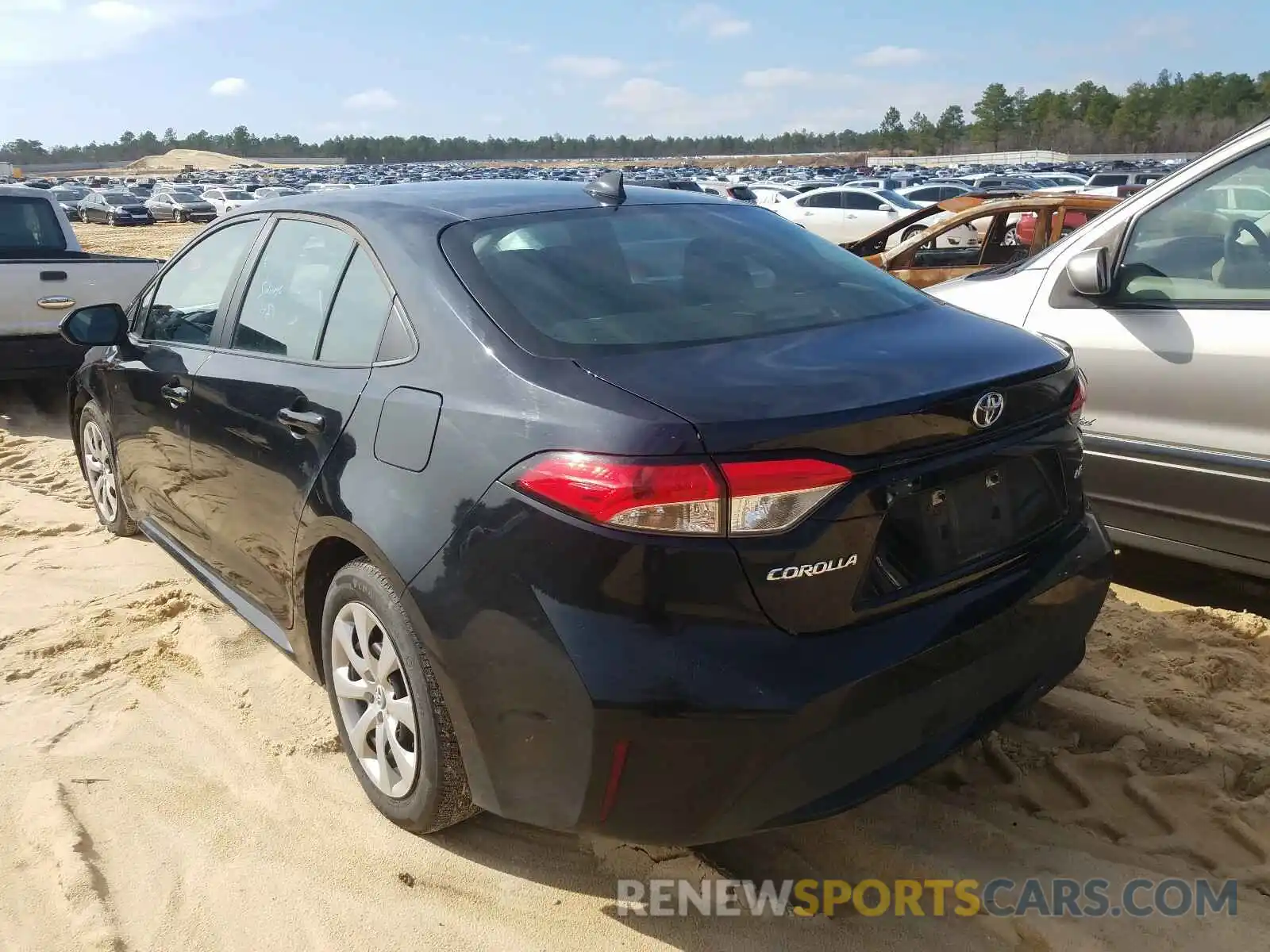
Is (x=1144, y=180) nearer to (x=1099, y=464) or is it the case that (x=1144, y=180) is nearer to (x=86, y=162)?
(x=1099, y=464)

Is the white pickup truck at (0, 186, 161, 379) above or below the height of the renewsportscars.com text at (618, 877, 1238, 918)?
above

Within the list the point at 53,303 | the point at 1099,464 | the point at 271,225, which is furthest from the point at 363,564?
the point at 53,303

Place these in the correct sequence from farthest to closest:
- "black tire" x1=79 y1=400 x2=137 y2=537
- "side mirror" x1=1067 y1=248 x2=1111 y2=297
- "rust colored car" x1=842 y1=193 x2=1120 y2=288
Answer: "rust colored car" x1=842 y1=193 x2=1120 y2=288 → "black tire" x1=79 y1=400 x2=137 y2=537 → "side mirror" x1=1067 y1=248 x2=1111 y2=297

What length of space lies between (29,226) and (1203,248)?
8.79m

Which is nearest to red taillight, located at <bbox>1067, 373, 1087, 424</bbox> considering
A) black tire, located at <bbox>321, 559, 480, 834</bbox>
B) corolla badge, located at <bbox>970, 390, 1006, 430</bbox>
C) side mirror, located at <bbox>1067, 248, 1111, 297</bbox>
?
corolla badge, located at <bbox>970, 390, 1006, 430</bbox>

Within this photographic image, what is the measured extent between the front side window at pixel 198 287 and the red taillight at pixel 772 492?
2242 mm

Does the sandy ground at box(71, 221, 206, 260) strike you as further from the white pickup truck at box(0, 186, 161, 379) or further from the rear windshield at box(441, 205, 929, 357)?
the rear windshield at box(441, 205, 929, 357)

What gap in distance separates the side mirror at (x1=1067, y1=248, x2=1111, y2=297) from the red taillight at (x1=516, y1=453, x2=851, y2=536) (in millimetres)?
2195

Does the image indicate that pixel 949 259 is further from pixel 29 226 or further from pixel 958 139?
pixel 958 139

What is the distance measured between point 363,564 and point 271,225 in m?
1.42

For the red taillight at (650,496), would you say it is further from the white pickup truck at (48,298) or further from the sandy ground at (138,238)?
the sandy ground at (138,238)

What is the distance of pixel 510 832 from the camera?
8.84ft

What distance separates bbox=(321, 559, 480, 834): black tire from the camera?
2.37 metres

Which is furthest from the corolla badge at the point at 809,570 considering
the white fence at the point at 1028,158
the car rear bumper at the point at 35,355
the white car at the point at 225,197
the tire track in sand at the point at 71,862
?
the white fence at the point at 1028,158
